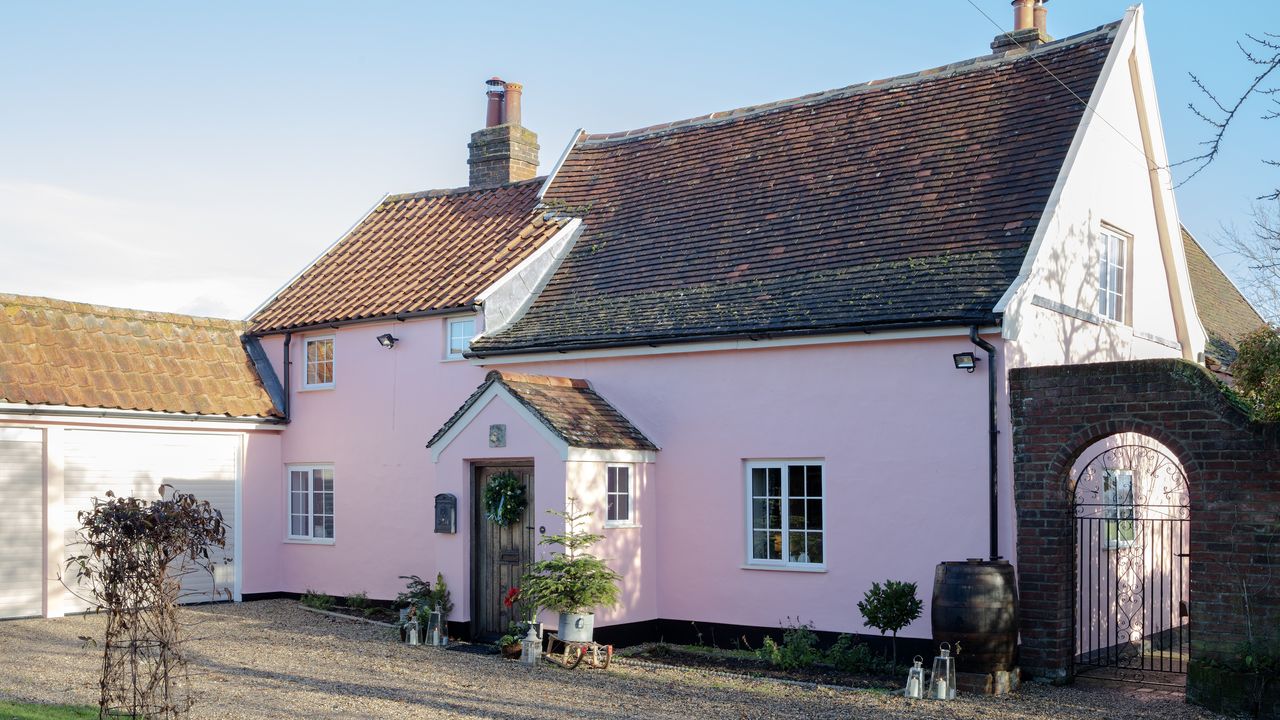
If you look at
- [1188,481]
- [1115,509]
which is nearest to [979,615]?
[1188,481]

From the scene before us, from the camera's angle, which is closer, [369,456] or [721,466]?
[721,466]

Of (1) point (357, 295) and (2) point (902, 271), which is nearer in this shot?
(2) point (902, 271)

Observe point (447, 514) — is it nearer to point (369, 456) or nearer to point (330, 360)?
point (369, 456)

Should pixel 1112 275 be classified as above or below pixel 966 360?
above

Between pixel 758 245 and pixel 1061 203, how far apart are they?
403 centimetres

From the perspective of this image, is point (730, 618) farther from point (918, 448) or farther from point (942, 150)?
point (942, 150)

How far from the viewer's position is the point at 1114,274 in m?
16.6

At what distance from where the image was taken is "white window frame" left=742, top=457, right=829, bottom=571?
14336 millimetres

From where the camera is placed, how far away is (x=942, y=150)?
1602 cm

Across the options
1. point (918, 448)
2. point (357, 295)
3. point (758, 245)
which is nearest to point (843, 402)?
point (918, 448)

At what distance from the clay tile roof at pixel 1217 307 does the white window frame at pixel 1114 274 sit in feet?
12.7

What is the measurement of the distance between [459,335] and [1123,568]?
9.90 meters

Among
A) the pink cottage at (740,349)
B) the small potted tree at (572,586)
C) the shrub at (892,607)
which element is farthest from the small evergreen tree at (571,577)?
the shrub at (892,607)

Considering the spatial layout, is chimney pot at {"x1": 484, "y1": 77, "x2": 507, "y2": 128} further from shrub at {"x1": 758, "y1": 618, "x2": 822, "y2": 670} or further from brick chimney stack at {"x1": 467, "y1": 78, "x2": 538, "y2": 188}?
shrub at {"x1": 758, "y1": 618, "x2": 822, "y2": 670}
